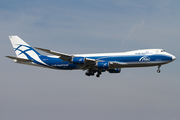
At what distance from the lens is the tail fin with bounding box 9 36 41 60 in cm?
5309

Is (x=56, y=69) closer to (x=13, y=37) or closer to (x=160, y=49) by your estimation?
(x=13, y=37)

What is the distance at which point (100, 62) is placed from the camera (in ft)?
153

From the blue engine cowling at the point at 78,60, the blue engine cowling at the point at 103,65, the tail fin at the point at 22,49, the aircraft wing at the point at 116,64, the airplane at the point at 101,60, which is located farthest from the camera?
the tail fin at the point at 22,49

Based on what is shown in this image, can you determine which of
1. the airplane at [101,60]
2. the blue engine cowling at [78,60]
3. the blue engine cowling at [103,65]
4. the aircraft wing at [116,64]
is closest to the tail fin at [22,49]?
the airplane at [101,60]

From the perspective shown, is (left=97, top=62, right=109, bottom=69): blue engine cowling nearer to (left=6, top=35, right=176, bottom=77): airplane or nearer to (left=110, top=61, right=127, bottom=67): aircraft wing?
(left=6, top=35, right=176, bottom=77): airplane

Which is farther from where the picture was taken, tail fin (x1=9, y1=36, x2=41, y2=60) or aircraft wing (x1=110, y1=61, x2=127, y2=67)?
tail fin (x1=9, y1=36, x2=41, y2=60)

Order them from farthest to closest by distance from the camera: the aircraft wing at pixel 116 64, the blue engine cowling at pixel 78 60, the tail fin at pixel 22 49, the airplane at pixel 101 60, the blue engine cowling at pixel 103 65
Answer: the tail fin at pixel 22 49, the blue engine cowling at pixel 103 65, the aircraft wing at pixel 116 64, the blue engine cowling at pixel 78 60, the airplane at pixel 101 60

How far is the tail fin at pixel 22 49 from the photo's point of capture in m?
53.1

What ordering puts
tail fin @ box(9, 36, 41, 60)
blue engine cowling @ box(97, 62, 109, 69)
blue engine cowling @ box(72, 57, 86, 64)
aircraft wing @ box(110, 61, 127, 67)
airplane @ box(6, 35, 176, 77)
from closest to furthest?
airplane @ box(6, 35, 176, 77)
blue engine cowling @ box(72, 57, 86, 64)
aircraft wing @ box(110, 61, 127, 67)
blue engine cowling @ box(97, 62, 109, 69)
tail fin @ box(9, 36, 41, 60)

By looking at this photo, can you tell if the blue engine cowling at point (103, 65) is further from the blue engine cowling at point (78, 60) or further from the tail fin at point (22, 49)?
the tail fin at point (22, 49)

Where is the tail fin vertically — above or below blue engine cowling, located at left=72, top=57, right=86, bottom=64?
above

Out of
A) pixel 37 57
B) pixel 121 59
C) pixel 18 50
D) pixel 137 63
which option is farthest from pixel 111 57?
pixel 18 50

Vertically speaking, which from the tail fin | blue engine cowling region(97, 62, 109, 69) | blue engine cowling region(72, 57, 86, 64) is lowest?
blue engine cowling region(97, 62, 109, 69)

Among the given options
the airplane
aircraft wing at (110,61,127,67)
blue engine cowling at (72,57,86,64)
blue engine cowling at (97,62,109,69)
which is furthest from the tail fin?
aircraft wing at (110,61,127,67)
